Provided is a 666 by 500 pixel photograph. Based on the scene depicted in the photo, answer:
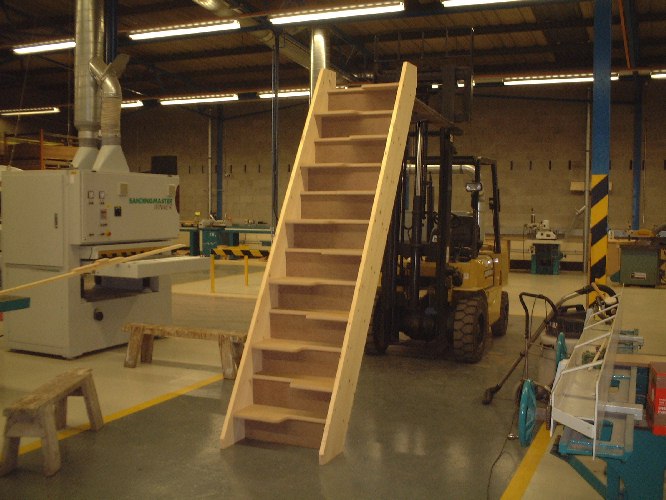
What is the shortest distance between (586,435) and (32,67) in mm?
19604

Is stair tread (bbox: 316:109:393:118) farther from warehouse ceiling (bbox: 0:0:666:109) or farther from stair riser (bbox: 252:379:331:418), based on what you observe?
warehouse ceiling (bbox: 0:0:666:109)

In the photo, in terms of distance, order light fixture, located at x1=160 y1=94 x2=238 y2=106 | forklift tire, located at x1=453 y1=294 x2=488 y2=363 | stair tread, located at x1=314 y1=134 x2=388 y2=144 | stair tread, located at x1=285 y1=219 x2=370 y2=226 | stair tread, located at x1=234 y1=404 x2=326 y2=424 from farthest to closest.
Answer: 1. light fixture, located at x1=160 y1=94 x2=238 y2=106
2. forklift tire, located at x1=453 y1=294 x2=488 y2=363
3. stair tread, located at x1=314 y1=134 x2=388 y2=144
4. stair tread, located at x1=285 y1=219 x2=370 y2=226
5. stair tread, located at x1=234 y1=404 x2=326 y2=424

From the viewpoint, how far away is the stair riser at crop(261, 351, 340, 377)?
5.04 meters

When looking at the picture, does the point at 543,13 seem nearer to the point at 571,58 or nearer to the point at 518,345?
the point at 571,58

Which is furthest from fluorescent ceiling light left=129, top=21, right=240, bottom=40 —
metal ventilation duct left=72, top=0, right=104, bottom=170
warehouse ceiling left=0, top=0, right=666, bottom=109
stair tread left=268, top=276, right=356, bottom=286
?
stair tread left=268, top=276, right=356, bottom=286

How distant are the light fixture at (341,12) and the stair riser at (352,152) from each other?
14.8 feet

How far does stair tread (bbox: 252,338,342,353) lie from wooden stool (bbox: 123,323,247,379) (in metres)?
1.48

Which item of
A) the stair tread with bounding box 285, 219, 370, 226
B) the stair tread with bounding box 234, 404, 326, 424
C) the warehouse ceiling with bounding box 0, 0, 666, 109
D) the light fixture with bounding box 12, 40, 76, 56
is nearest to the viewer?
the stair tread with bounding box 234, 404, 326, 424

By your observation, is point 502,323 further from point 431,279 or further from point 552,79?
point 552,79

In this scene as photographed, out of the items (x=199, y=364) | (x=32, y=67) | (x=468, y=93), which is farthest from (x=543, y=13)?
(x=32, y=67)

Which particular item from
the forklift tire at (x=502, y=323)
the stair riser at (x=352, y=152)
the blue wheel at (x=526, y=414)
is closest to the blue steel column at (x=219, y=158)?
the forklift tire at (x=502, y=323)

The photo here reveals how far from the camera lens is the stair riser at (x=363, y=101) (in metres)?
5.94

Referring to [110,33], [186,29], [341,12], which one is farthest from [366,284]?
[186,29]

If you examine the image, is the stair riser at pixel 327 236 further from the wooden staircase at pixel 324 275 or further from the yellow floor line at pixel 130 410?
the yellow floor line at pixel 130 410
